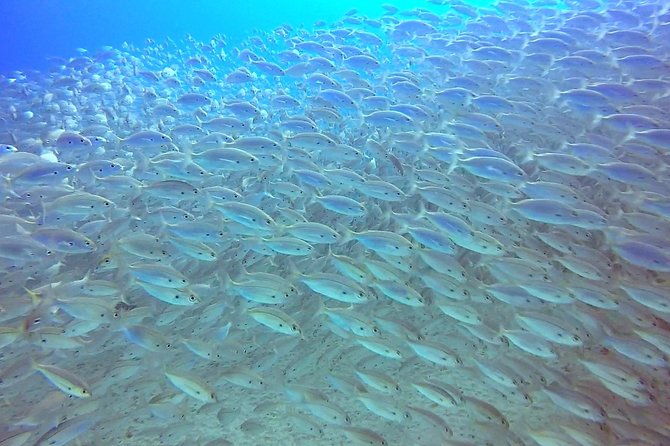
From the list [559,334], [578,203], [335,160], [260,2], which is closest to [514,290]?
[559,334]

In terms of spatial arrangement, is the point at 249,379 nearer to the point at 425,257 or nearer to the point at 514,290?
the point at 425,257

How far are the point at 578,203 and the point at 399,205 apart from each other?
228cm

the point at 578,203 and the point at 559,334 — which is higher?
the point at 578,203

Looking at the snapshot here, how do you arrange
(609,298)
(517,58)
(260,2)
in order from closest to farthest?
(609,298) < (517,58) < (260,2)

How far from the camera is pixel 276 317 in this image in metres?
3.76

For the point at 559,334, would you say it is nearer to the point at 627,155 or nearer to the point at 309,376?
the point at 309,376

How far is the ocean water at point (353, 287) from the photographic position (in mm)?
3680

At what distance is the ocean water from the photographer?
3680mm

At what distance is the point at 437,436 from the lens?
13.3 feet

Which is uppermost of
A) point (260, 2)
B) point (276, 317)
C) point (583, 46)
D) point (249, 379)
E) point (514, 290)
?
point (260, 2)

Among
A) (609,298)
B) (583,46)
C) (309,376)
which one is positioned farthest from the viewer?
(583,46)

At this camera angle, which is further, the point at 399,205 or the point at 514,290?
the point at 399,205

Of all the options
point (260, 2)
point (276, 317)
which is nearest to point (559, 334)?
point (276, 317)

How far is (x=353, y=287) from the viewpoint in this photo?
3.94m
